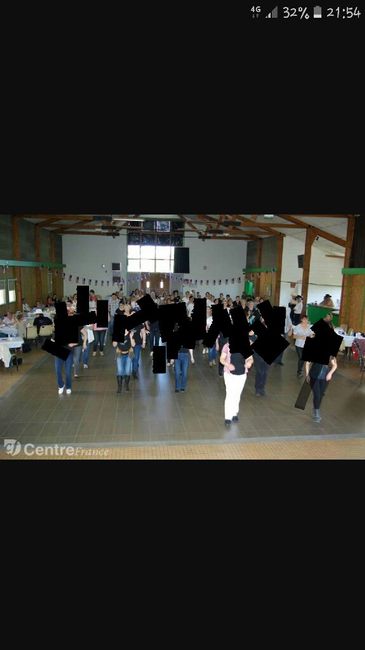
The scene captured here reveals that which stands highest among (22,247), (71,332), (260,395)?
(22,247)

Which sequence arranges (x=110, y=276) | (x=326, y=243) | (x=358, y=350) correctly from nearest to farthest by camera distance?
(x=358, y=350)
(x=326, y=243)
(x=110, y=276)

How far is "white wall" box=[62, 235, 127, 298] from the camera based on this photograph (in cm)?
2201

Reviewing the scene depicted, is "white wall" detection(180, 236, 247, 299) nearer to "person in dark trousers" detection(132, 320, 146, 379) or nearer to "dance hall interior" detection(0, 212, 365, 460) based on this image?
"dance hall interior" detection(0, 212, 365, 460)

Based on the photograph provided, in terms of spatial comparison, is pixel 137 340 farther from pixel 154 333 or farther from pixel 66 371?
pixel 154 333

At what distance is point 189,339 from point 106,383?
293 centimetres

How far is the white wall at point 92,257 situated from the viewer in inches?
867

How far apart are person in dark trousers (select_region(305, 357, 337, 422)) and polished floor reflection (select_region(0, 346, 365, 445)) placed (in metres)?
0.26

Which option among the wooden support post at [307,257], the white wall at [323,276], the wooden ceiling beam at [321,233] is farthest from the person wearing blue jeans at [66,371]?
the white wall at [323,276]

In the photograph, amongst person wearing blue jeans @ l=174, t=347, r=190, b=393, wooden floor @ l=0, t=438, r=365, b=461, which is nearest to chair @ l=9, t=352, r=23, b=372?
person wearing blue jeans @ l=174, t=347, r=190, b=393

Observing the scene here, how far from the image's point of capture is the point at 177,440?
5.10 m

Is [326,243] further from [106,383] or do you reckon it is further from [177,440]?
[177,440]

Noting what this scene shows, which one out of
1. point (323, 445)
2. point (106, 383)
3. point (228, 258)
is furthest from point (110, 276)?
point (323, 445)

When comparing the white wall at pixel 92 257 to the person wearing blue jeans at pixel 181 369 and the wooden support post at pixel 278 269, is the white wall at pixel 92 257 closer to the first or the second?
the wooden support post at pixel 278 269
